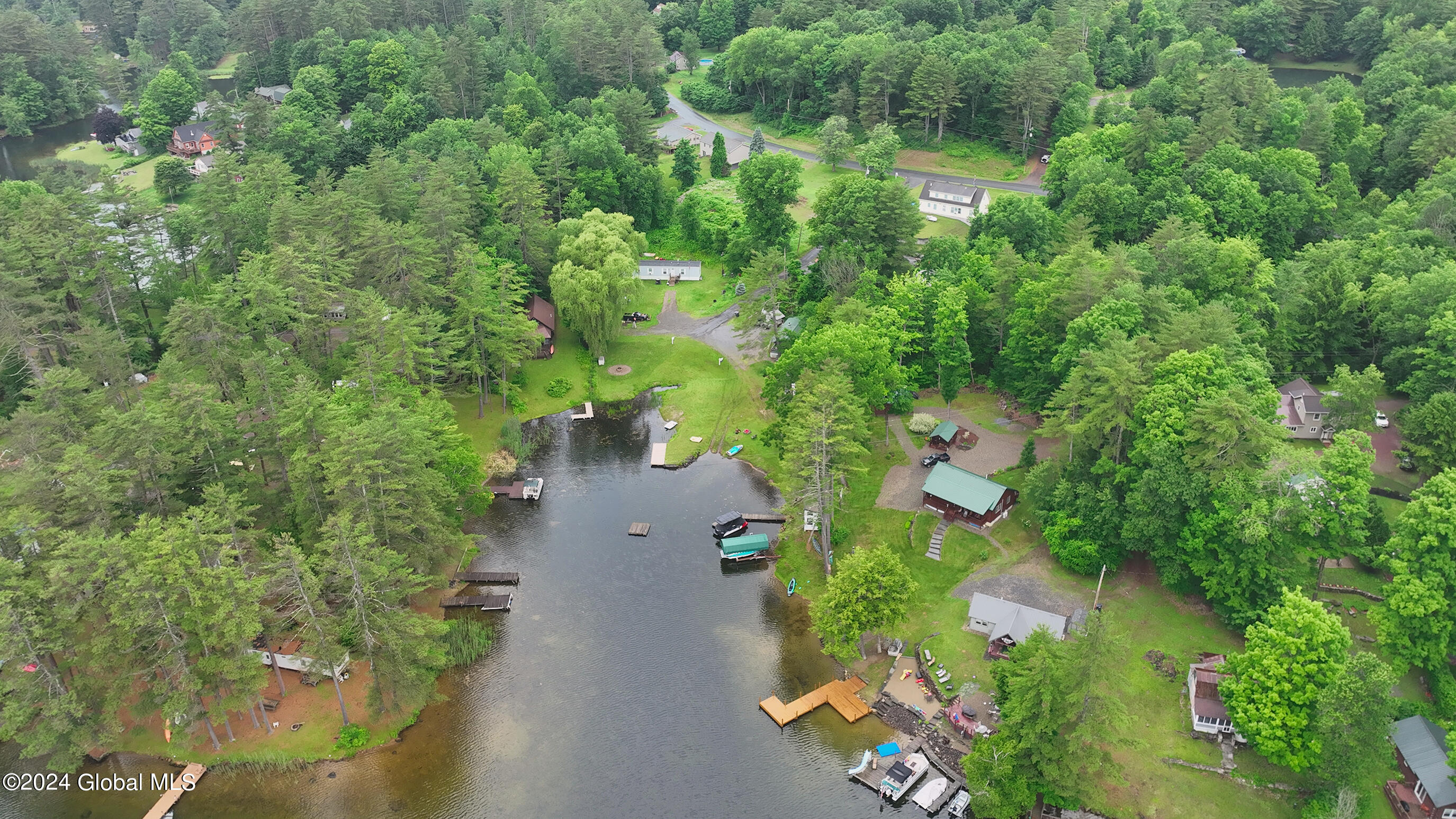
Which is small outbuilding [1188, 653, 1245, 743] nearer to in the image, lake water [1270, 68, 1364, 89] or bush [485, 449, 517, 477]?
bush [485, 449, 517, 477]

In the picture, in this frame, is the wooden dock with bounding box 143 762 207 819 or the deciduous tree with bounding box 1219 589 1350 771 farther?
the wooden dock with bounding box 143 762 207 819

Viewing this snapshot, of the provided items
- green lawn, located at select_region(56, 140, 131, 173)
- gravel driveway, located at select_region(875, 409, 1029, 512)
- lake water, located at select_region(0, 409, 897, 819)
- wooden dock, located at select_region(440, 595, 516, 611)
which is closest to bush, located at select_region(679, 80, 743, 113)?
green lawn, located at select_region(56, 140, 131, 173)

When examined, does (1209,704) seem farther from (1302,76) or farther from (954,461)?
(1302,76)

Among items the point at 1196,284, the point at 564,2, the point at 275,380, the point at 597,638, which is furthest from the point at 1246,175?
the point at 564,2

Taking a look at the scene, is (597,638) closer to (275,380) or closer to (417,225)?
(275,380)

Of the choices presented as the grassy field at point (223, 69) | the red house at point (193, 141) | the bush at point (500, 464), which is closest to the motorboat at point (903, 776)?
the bush at point (500, 464)

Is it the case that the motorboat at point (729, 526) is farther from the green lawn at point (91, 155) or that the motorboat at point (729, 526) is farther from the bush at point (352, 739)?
the green lawn at point (91, 155)
